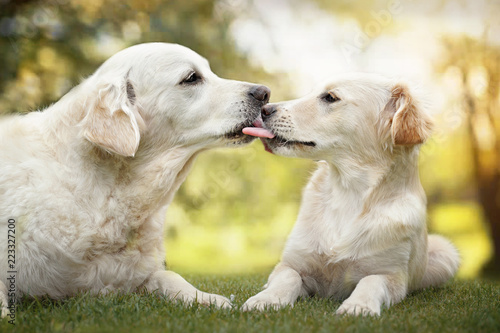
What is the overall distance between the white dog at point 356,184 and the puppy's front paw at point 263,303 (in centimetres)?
23

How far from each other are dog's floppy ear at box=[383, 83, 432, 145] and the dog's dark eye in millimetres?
1234

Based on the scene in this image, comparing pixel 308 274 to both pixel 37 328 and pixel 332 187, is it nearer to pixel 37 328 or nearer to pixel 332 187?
pixel 332 187

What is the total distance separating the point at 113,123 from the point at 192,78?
61 cm

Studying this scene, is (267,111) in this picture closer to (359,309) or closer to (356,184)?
(356,184)

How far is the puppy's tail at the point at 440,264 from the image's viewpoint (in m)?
3.77

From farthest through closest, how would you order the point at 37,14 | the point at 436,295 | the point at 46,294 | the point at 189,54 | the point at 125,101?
the point at 37,14
the point at 436,295
the point at 189,54
the point at 125,101
the point at 46,294

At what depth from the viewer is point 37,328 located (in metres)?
2.21

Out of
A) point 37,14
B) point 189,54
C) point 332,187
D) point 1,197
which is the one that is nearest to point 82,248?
point 1,197

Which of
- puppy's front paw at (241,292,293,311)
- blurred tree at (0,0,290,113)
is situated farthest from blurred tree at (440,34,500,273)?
puppy's front paw at (241,292,293,311)

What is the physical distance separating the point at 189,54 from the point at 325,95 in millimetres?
922

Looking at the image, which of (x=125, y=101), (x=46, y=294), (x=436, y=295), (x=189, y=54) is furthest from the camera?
(x=436, y=295)

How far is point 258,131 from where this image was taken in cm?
311

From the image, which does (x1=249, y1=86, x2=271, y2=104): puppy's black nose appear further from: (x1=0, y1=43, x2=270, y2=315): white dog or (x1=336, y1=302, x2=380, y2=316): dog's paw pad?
(x1=336, y1=302, x2=380, y2=316): dog's paw pad

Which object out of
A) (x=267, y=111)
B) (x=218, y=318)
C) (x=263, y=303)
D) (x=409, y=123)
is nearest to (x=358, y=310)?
(x=263, y=303)
